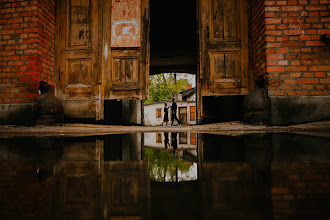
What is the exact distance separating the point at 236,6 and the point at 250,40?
0.72m

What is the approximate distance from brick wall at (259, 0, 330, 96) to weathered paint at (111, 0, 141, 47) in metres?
Result: 2.26

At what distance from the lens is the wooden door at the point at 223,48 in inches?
144

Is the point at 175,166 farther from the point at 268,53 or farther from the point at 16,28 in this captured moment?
the point at 16,28

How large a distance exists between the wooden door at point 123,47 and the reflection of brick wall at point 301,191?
3301 mm

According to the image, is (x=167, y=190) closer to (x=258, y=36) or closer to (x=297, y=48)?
(x=297, y=48)

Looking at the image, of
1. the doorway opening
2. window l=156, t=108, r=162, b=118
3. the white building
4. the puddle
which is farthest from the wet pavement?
window l=156, t=108, r=162, b=118

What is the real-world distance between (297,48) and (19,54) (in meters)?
4.34

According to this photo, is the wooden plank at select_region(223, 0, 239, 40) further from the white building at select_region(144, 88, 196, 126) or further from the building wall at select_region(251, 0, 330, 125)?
the white building at select_region(144, 88, 196, 126)

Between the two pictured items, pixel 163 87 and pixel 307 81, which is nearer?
pixel 307 81

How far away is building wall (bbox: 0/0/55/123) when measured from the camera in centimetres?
317

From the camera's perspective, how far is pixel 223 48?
12.1 feet

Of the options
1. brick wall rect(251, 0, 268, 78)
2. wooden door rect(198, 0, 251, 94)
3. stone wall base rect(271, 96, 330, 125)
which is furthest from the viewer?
wooden door rect(198, 0, 251, 94)

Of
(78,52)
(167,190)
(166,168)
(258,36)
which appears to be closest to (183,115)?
(78,52)

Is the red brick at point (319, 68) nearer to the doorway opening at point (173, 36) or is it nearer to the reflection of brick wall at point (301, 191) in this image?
the reflection of brick wall at point (301, 191)
